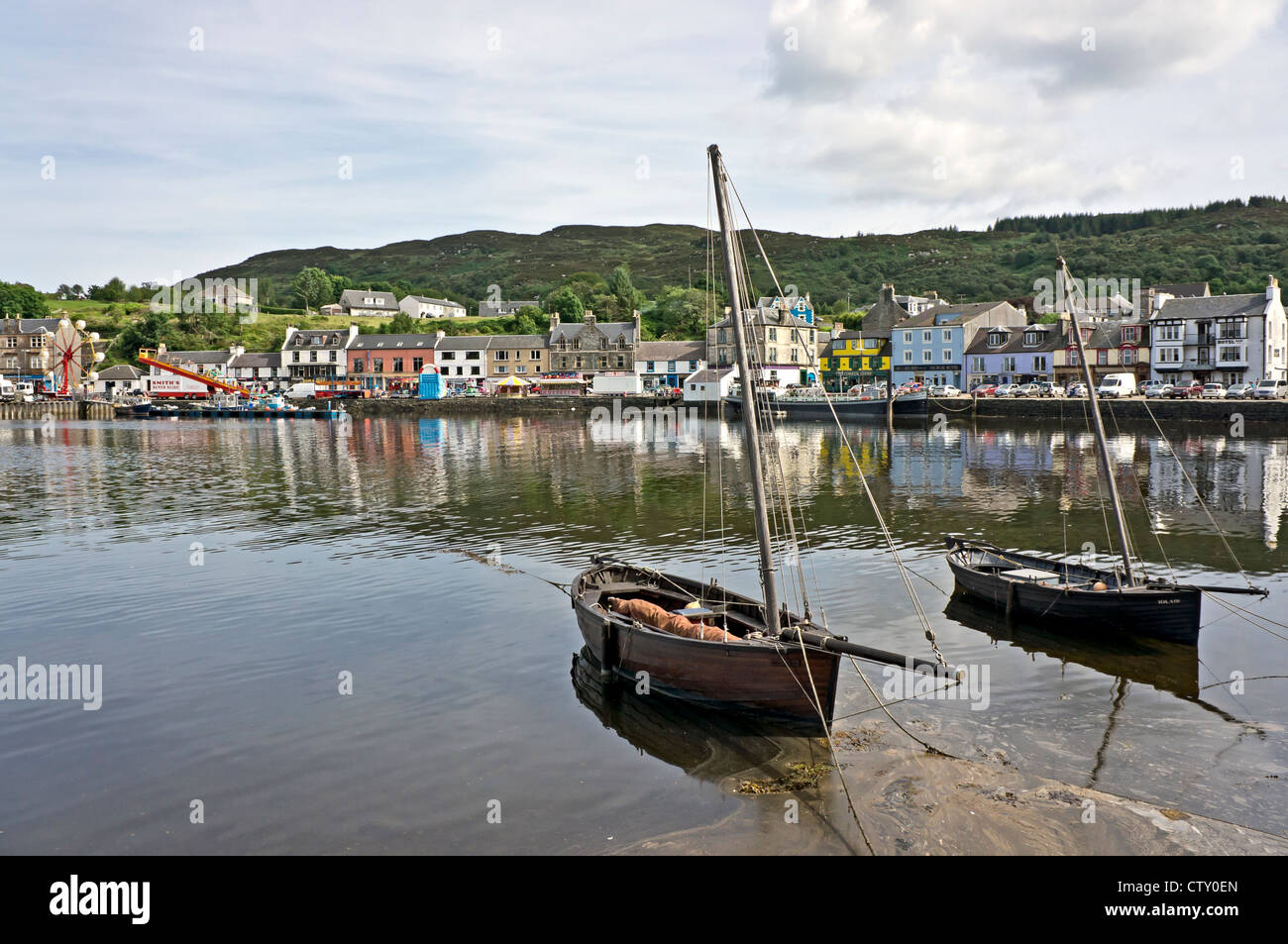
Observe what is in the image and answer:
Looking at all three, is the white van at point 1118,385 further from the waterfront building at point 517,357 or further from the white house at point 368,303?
the white house at point 368,303

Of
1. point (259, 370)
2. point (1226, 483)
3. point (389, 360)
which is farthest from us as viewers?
point (259, 370)

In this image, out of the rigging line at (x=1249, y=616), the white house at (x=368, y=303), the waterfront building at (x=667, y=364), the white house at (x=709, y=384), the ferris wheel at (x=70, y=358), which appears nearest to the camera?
the rigging line at (x=1249, y=616)

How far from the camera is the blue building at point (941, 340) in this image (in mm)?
113750

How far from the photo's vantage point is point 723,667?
15.0m

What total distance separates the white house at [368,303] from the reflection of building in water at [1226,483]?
157 m

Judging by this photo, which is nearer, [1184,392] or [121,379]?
[1184,392]

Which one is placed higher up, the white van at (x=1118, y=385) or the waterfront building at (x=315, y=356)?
the waterfront building at (x=315, y=356)

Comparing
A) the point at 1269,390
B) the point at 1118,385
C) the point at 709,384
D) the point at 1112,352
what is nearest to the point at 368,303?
the point at 709,384

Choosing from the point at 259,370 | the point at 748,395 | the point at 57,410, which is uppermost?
the point at 259,370

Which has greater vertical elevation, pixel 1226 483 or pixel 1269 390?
pixel 1269 390

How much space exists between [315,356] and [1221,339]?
427 feet

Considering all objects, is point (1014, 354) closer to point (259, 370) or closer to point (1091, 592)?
point (1091, 592)

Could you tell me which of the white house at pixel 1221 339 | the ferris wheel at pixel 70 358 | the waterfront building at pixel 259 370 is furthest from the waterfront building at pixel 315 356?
the white house at pixel 1221 339
